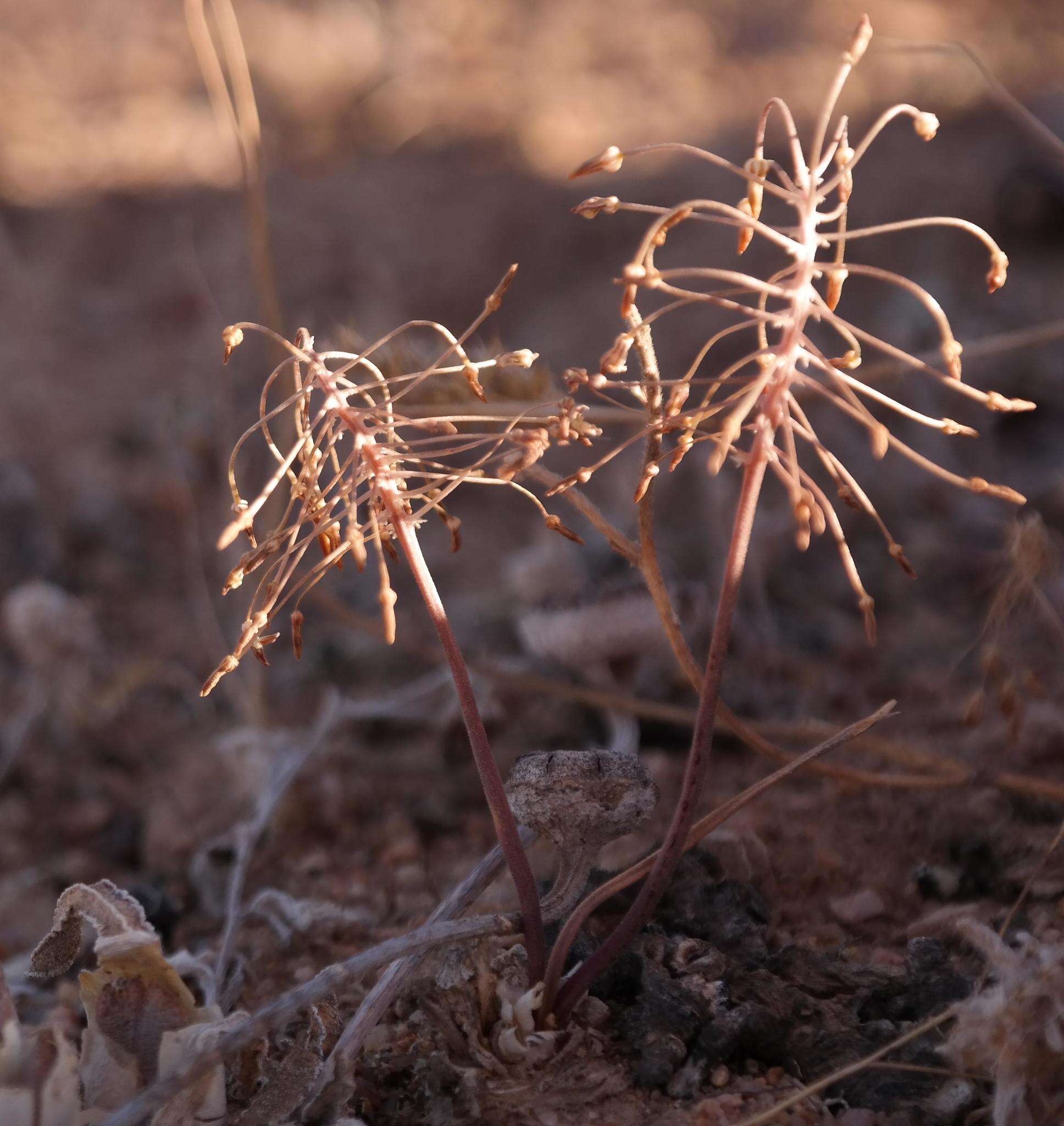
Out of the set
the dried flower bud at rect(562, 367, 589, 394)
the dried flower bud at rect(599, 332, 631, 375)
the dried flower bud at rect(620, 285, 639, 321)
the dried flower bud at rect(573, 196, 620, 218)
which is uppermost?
the dried flower bud at rect(573, 196, 620, 218)

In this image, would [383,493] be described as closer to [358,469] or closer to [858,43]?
[358,469]

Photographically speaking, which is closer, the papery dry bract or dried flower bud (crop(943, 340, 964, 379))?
dried flower bud (crop(943, 340, 964, 379))

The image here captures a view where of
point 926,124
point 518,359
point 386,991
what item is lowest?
point 386,991

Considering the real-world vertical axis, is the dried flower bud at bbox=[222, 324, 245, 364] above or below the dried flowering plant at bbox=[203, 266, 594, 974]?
above

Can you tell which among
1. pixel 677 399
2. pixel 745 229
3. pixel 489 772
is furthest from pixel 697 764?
pixel 745 229

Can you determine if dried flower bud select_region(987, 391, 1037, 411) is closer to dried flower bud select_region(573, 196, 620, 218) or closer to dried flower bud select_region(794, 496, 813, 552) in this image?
dried flower bud select_region(794, 496, 813, 552)

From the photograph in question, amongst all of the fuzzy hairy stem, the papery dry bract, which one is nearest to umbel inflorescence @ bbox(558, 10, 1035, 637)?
the fuzzy hairy stem
